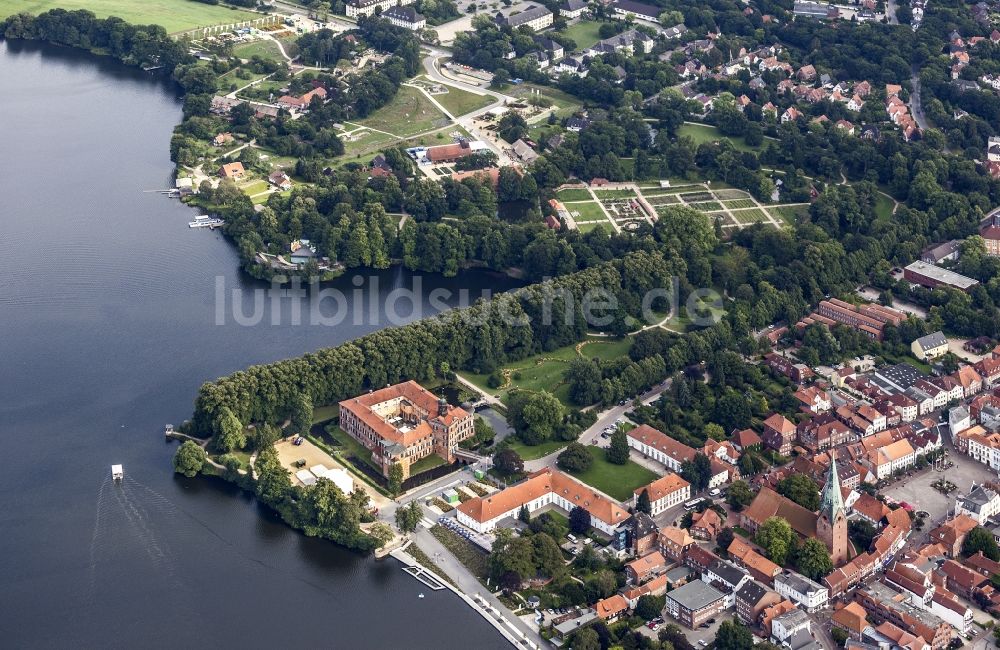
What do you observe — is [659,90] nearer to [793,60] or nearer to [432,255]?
[793,60]

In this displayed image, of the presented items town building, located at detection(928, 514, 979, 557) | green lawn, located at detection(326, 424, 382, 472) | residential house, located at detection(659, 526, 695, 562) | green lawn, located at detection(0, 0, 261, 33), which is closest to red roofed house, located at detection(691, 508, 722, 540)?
residential house, located at detection(659, 526, 695, 562)

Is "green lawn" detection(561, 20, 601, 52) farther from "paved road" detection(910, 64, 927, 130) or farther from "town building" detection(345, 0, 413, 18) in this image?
"paved road" detection(910, 64, 927, 130)

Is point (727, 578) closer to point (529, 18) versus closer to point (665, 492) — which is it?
point (665, 492)

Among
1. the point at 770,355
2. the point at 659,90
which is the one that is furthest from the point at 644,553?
the point at 659,90

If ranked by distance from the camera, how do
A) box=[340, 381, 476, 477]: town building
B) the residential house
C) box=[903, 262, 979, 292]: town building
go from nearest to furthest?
the residential house
box=[340, 381, 476, 477]: town building
box=[903, 262, 979, 292]: town building

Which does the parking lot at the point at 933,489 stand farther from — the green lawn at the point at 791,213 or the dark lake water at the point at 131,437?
the green lawn at the point at 791,213

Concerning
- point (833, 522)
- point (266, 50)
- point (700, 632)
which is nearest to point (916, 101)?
point (266, 50)

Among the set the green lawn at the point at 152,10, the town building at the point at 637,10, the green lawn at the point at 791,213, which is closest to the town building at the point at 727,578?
the green lawn at the point at 791,213

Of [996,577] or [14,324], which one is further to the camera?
[14,324]
